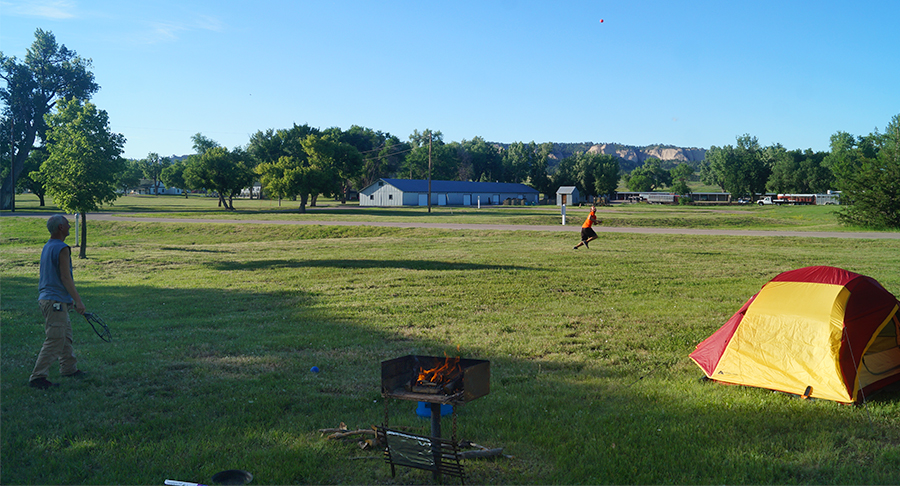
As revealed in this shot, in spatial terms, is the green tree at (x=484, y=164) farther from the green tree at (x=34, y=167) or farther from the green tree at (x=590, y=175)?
the green tree at (x=34, y=167)

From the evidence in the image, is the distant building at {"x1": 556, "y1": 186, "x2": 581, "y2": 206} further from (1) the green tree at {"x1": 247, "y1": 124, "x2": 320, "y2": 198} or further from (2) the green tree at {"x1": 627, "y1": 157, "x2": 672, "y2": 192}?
(2) the green tree at {"x1": 627, "y1": 157, "x2": 672, "y2": 192}

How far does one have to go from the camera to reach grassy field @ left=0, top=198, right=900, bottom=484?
511 centimetres

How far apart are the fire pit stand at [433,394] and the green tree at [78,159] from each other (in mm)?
21942

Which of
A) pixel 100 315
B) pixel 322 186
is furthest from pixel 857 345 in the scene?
pixel 322 186

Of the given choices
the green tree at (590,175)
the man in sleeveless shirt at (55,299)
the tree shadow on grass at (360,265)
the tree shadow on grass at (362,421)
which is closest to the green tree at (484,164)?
the green tree at (590,175)

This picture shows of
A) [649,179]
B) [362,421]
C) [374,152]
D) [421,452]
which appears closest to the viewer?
[421,452]

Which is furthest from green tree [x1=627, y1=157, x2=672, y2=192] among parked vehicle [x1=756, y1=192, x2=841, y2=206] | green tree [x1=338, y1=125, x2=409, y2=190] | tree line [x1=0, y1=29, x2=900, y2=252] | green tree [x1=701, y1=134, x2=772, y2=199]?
green tree [x1=338, y1=125, x2=409, y2=190]

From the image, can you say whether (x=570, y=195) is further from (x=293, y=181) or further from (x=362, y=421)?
(x=362, y=421)

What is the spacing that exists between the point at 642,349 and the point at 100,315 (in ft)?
35.2

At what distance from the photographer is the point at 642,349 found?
8.99 metres

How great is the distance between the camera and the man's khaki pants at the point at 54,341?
7.08 metres

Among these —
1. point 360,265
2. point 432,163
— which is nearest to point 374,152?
point 432,163

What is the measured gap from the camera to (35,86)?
59.2 meters

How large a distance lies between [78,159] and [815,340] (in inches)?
968
